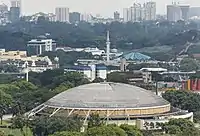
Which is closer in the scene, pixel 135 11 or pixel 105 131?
pixel 105 131

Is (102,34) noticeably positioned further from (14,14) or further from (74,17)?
(74,17)

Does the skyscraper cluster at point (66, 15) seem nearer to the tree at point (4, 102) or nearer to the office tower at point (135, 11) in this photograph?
the office tower at point (135, 11)

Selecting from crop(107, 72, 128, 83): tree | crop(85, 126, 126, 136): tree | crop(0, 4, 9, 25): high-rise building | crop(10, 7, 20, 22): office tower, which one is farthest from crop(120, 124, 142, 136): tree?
crop(10, 7, 20, 22): office tower

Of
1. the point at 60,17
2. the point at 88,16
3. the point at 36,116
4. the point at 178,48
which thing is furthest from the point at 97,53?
the point at 88,16

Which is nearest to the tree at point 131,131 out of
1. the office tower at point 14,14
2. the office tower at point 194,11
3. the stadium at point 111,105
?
the stadium at point 111,105

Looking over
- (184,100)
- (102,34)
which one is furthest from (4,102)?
(102,34)

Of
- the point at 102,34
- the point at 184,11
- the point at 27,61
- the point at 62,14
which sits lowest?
the point at 27,61
